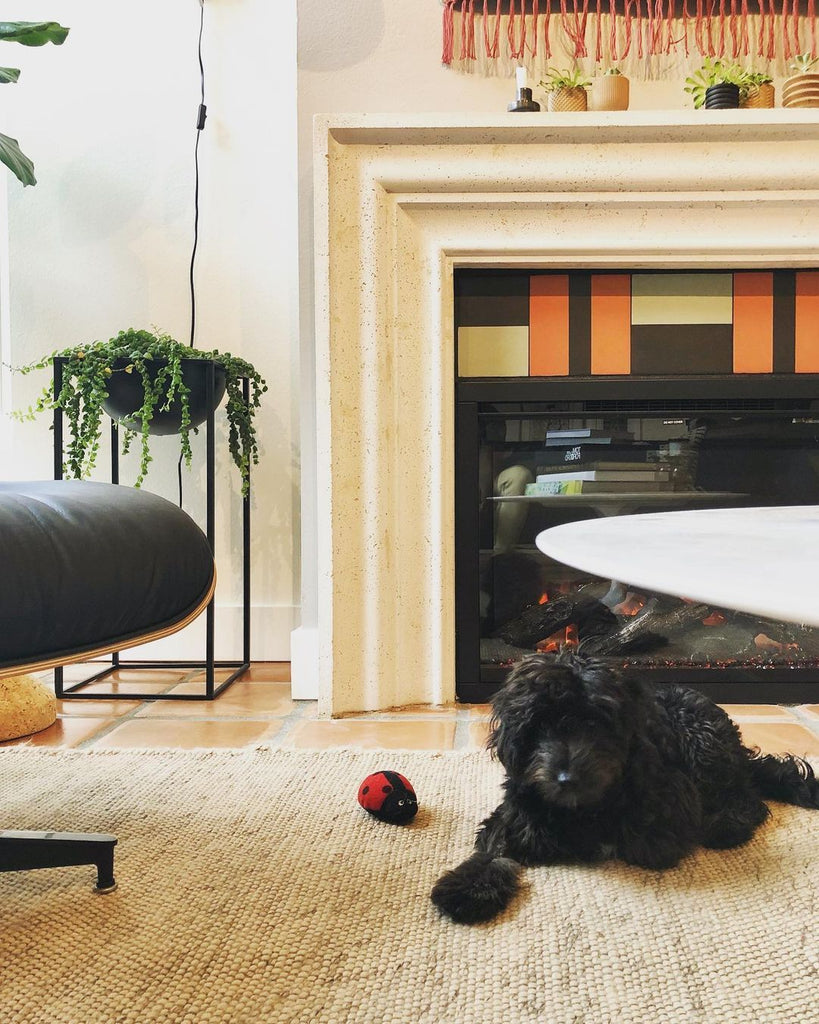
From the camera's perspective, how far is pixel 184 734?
1817 millimetres

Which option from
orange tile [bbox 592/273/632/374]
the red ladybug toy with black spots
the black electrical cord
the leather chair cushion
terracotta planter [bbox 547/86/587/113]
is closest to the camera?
the leather chair cushion

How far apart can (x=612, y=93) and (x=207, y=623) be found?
5.46ft

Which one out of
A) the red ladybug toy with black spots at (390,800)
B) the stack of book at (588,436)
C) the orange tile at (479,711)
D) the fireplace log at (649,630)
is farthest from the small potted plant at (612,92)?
the red ladybug toy with black spots at (390,800)

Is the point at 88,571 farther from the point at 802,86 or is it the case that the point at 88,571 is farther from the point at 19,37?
the point at 802,86

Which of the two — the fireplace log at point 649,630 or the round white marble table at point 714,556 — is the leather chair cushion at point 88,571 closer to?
the round white marble table at point 714,556

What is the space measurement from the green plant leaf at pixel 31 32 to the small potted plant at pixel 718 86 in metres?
1.51

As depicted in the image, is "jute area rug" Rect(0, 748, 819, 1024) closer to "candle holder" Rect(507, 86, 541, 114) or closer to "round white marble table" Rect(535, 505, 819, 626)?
"round white marble table" Rect(535, 505, 819, 626)

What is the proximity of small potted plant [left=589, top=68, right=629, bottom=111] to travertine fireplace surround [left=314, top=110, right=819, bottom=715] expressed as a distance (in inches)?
4.0

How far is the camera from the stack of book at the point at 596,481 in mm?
2072

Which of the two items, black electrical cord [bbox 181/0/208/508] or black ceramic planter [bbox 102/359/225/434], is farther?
black electrical cord [bbox 181/0/208/508]

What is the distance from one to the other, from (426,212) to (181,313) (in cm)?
93

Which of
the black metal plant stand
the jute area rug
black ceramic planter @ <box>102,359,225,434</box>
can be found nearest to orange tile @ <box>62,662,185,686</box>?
the black metal plant stand

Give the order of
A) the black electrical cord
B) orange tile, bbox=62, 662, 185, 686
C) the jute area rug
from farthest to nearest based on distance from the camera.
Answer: the black electrical cord, orange tile, bbox=62, 662, 185, 686, the jute area rug

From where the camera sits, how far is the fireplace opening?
2.04 metres
